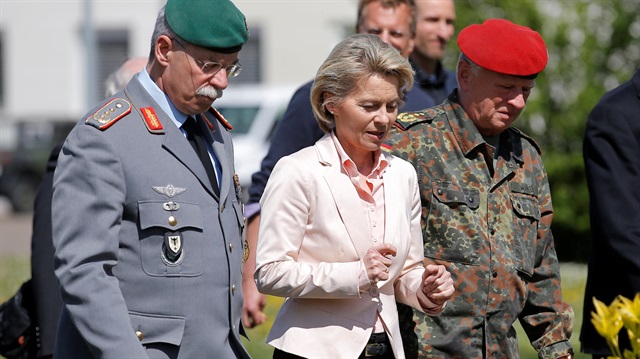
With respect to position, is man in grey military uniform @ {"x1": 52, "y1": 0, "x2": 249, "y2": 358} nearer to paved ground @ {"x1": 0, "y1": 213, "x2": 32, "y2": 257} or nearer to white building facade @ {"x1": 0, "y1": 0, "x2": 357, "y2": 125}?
paved ground @ {"x1": 0, "y1": 213, "x2": 32, "y2": 257}

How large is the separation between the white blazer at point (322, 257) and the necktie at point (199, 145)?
0.25 meters

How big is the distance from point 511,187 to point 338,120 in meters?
0.76

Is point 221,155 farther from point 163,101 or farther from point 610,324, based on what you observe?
point 610,324

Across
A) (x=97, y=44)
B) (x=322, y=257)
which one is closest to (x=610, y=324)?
(x=322, y=257)

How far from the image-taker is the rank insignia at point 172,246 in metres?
3.27

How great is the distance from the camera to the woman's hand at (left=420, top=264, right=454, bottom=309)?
3.59m

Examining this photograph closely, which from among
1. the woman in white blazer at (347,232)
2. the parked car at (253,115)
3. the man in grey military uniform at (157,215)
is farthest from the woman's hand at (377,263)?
the parked car at (253,115)

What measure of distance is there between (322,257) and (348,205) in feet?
0.61

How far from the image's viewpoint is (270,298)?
1033cm

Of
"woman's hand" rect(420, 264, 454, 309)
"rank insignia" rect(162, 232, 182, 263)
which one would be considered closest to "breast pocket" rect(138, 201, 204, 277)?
"rank insignia" rect(162, 232, 182, 263)

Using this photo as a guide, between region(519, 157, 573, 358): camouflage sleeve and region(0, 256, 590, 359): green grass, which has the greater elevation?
region(519, 157, 573, 358): camouflage sleeve

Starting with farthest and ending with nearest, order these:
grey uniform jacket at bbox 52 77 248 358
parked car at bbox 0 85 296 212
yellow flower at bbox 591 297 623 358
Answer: parked car at bbox 0 85 296 212 → grey uniform jacket at bbox 52 77 248 358 → yellow flower at bbox 591 297 623 358

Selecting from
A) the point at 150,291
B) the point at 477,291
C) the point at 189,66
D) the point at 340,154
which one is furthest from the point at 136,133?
the point at 477,291

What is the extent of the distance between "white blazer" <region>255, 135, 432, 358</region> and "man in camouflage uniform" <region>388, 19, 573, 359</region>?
291 mm
